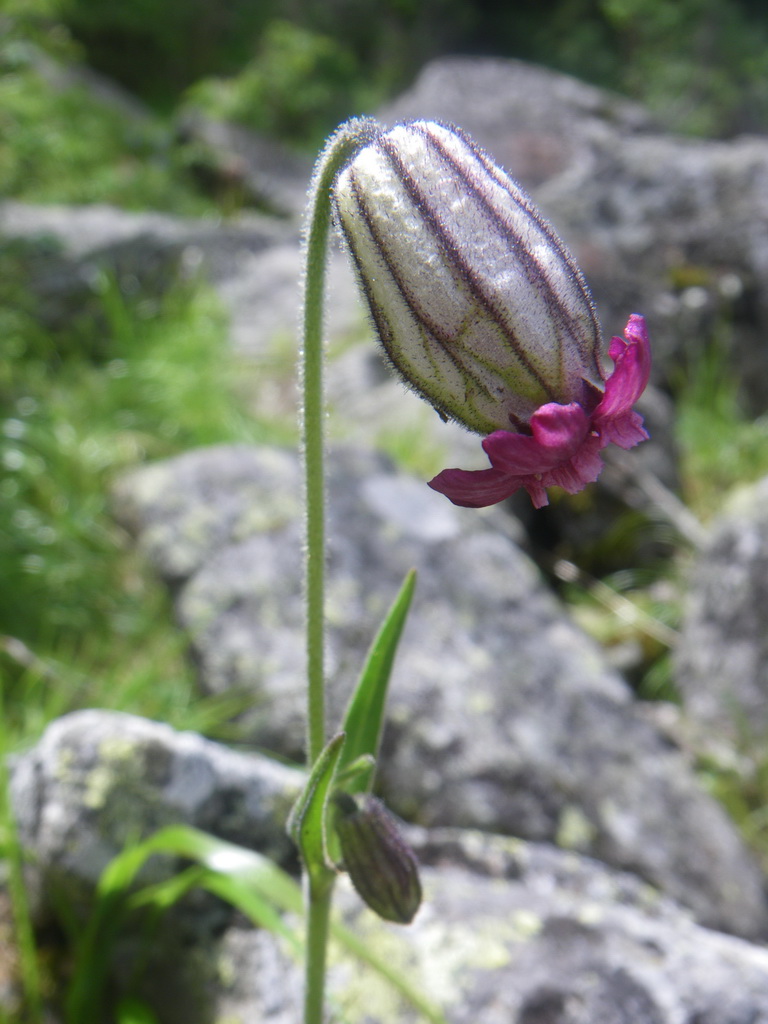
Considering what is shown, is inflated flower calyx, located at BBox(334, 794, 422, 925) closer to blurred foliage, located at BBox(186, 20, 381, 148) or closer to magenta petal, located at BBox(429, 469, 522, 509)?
magenta petal, located at BBox(429, 469, 522, 509)

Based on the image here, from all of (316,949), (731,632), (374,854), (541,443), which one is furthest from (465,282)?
(731,632)

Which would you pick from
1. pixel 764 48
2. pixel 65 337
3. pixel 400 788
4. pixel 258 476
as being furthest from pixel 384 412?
pixel 764 48

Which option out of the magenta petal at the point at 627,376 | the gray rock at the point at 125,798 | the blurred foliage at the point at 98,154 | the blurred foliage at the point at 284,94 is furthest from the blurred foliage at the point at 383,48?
the magenta petal at the point at 627,376

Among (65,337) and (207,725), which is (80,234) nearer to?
(65,337)

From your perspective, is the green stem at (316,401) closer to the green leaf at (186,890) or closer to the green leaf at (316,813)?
the green leaf at (316,813)

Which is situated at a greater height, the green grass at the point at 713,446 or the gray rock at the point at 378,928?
the gray rock at the point at 378,928

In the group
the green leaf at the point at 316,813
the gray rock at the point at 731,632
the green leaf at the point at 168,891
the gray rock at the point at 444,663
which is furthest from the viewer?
the gray rock at the point at 731,632
